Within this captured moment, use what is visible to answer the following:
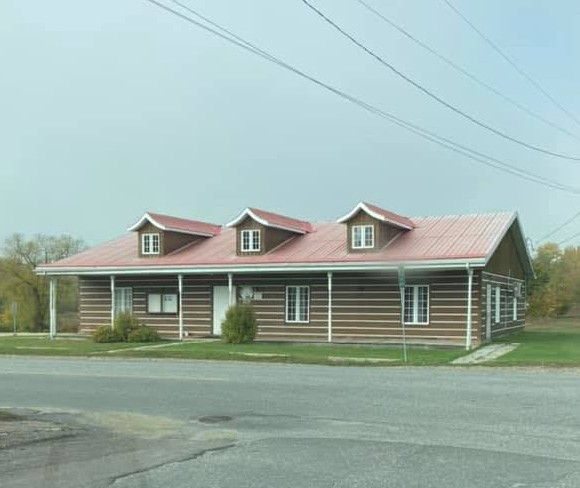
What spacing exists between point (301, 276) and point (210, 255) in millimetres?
4387

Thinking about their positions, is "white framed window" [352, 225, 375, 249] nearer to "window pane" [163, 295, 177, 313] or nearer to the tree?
"window pane" [163, 295, 177, 313]

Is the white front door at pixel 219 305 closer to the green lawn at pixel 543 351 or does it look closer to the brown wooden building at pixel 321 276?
the brown wooden building at pixel 321 276

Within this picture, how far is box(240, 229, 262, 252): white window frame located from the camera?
1293 inches

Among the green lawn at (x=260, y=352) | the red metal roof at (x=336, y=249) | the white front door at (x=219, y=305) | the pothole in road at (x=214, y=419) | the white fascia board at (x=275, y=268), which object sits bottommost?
the green lawn at (x=260, y=352)

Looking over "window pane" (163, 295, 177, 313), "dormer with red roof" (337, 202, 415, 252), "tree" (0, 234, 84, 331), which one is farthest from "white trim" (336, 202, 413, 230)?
"tree" (0, 234, 84, 331)

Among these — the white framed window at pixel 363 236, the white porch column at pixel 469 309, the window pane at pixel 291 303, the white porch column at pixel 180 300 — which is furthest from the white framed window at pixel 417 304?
the white porch column at pixel 180 300

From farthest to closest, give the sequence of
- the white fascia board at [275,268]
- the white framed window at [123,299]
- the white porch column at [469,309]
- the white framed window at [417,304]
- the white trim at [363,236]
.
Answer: the white framed window at [123,299], the white trim at [363,236], the white framed window at [417,304], the white fascia board at [275,268], the white porch column at [469,309]

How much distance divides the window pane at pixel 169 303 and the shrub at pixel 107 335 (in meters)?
2.80

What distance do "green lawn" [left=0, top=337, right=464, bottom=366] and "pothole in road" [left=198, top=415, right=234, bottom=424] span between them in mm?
11362

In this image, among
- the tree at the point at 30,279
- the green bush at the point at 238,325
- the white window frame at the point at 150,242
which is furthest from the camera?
the tree at the point at 30,279

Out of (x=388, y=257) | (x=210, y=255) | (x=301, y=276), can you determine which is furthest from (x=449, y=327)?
(x=210, y=255)

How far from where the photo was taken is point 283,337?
32.2 meters

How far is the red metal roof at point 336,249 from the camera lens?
28.9 metres

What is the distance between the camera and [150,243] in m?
35.2
